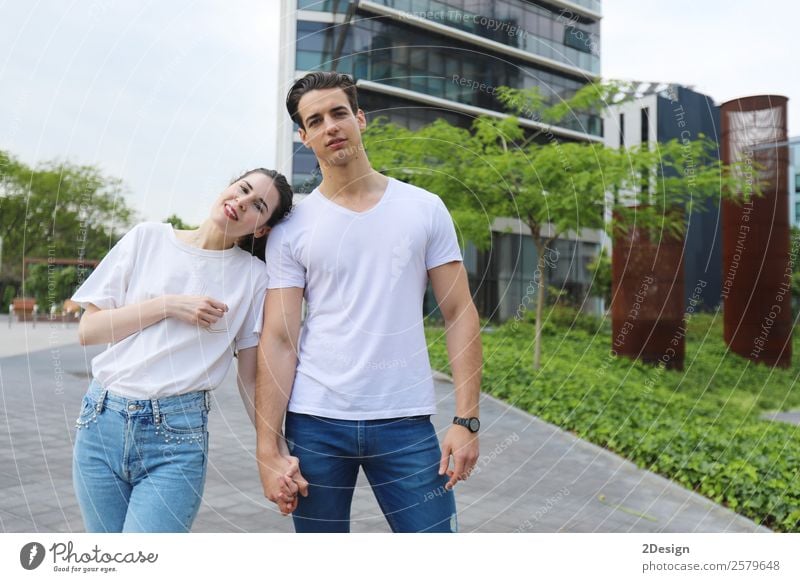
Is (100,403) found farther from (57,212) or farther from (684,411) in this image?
(684,411)

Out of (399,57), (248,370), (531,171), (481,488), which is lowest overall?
(481,488)

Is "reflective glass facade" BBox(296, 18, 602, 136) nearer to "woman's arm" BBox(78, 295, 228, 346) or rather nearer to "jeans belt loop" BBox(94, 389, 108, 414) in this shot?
"woman's arm" BBox(78, 295, 228, 346)

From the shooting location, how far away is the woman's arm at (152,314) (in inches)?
64.1

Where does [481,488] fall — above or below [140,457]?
below

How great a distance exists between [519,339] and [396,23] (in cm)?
701

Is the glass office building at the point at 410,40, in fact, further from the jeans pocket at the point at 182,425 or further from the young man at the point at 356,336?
the jeans pocket at the point at 182,425

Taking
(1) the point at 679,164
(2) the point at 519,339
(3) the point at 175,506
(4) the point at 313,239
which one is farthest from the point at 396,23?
(2) the point at 519,339

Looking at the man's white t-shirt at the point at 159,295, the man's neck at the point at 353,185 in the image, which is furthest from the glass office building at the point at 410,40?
the man's white t-shirt at the point at 159,295

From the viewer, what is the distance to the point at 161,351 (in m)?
1.69

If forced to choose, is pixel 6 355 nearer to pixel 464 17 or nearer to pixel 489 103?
pixel 489 103

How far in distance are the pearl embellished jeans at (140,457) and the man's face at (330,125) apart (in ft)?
2.22

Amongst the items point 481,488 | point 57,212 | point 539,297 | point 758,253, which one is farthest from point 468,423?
point 758,253

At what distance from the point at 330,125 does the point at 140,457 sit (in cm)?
90
